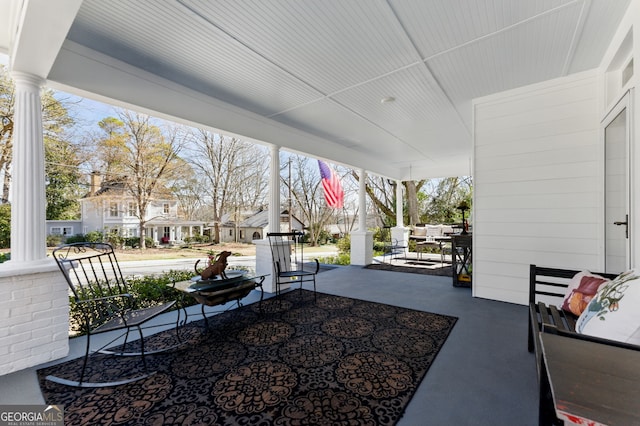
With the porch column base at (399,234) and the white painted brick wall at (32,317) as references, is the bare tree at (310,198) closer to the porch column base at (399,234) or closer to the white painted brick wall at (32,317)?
the porch column base at (399,234)

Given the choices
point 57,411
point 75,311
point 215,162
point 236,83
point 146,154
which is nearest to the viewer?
point 57,411

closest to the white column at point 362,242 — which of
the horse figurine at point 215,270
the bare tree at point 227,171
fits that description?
the bare tree at point 227,171

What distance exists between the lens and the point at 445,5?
2.17 metres

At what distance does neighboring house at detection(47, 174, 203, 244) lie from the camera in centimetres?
594

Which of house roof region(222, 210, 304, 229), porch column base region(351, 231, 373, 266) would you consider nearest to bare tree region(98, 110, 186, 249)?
house roof region(222, 210, 304, 229)

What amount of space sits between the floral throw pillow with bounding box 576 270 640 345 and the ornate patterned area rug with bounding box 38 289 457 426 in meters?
1.13

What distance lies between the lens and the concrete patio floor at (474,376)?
65.4 inches

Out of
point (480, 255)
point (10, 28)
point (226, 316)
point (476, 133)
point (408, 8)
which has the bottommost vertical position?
point (226, 316)

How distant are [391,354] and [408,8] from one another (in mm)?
2926

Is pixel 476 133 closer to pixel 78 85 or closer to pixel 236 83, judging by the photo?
pixel 236 83

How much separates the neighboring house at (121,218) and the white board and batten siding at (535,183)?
7349 millimetres

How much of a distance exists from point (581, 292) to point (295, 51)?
3240 millimetres

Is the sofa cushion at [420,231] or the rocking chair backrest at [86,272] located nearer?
the rocking chair backrest at [86,272]

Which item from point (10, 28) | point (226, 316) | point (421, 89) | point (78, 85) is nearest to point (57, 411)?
point (226, 316)
